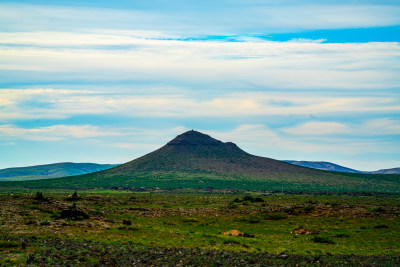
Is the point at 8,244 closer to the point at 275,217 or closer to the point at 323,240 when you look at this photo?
the point at 323,240

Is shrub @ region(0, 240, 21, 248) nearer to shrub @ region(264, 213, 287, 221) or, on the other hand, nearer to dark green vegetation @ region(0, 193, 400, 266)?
dark green vegetation @ region(0, 193, 400, 266)

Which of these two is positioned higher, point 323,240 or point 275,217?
point 275,217

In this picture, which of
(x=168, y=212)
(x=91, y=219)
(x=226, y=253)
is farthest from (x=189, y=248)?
(x=168, y=212)

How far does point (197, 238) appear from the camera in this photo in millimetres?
43844

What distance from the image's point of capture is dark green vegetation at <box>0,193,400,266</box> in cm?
3081

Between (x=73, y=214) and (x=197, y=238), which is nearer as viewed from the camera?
(x=197, y=238)

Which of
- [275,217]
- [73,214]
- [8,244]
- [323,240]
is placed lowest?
[323,240]

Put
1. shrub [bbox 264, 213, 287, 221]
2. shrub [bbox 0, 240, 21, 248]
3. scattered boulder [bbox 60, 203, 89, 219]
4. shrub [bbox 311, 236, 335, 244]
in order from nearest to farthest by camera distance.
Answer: shrub [bbox 0, 240, 21, 248], shrub [bbox 311, 236, 335, 244], scattered boulder [bbox 60, 203, 89, 219], shrub [bbox 264, 213, 287, 221]

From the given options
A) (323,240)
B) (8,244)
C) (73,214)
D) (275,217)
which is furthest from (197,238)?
(275,217)

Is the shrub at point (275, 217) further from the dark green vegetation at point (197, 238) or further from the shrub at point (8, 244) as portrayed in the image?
the shrub at point (8, 244)

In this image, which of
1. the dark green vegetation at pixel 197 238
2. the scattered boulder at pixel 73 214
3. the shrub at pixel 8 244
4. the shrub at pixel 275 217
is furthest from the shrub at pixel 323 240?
the shrub at pixel 8 244

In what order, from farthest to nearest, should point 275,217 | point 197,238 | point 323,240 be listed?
point 275,217
point 323,240
point 197,238

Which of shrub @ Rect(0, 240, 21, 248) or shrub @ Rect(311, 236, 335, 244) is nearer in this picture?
shrub @ Rect(0, 240, 21, 248)

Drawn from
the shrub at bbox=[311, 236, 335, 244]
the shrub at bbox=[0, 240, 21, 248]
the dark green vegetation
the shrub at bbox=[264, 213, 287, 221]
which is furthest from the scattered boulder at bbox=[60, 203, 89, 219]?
the shrub at bbox=[264, 213, 287, 221]
